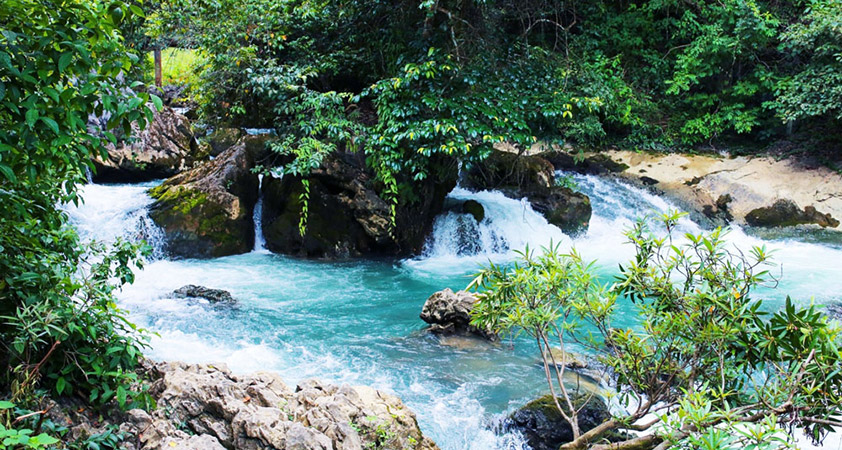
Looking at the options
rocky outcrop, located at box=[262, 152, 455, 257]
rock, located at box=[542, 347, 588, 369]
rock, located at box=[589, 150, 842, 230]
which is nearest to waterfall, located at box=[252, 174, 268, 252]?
rocky outcrop, located at box=[262, 152, 455, 257]

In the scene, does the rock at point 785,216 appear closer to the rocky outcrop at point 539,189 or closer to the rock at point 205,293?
the rocky outcrop at point 539,189

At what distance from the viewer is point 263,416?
11.5 feet

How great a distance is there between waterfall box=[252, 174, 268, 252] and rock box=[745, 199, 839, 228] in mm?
10695

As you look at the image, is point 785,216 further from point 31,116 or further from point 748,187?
point 31,116

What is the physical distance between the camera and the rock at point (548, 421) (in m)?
4.84

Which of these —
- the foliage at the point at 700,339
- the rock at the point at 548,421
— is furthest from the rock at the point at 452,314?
the foliage at the point at 700,339

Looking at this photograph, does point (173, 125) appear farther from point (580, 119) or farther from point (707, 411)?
point (707, 411)

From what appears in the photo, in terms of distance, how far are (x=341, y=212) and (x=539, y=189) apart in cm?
447

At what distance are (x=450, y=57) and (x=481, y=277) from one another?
6.66 meters

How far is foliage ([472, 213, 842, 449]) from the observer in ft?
8.75

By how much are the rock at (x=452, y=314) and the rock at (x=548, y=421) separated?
2.05m

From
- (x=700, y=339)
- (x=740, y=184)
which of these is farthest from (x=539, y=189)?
(x=700, y=339)

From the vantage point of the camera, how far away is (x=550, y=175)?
13.0m

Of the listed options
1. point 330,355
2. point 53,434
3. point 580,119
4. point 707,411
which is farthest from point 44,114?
point 580,119
